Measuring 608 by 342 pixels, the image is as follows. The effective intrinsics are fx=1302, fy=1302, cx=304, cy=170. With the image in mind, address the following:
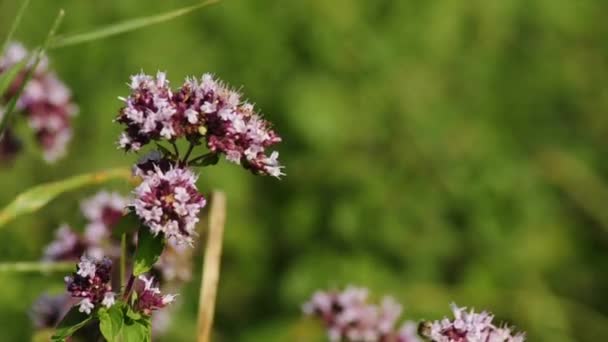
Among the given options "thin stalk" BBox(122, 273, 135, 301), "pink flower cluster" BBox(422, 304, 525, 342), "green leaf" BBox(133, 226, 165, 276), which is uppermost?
"green leaf" BBox(133, 226, 165, 276)

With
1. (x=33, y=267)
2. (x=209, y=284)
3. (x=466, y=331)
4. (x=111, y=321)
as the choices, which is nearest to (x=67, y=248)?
(x=33, y=267)

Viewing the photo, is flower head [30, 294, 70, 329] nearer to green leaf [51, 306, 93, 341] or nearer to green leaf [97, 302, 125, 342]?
green leaf [51, 306, 93, 341]

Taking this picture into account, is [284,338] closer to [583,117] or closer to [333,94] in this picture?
[333,94]

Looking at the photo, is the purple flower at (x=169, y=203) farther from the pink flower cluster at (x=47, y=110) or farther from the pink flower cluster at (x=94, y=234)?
the pink flower cluster at (x=47, y=110)

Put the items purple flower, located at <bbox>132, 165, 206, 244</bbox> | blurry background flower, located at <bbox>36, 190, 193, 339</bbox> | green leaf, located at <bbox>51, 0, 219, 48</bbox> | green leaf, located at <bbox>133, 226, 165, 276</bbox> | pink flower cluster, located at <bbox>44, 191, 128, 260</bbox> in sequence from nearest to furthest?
1. purple flower, located at <bbox>132, 165, 206, 244</bbox>
2. green leaf, located at <bbox>133, 226, 165, 276</bbox>
3. green leaf, located at <bbox>51, 0, 219, 48</bbox>
4. blurry background flower, located at <bbox>36, 190, 193, 339</bbox>
5. pink flower cluster, located at <bbox>44, 191, 128, 260</bbox>

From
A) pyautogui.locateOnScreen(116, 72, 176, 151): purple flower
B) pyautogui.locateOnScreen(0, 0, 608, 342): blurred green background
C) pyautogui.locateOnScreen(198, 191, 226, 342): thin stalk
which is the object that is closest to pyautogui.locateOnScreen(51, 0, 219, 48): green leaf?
pyautogui.locateOnScreen(198, 191, 226, 342): thin stalk

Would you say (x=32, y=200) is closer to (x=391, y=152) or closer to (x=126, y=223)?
(x=126, y=223)
